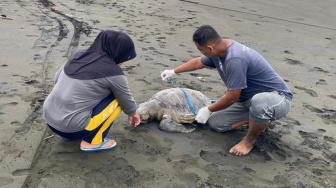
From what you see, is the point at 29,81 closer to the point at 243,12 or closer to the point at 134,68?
the point at 134,68

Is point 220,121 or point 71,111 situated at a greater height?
point 71,111

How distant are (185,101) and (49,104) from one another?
141 centimetres

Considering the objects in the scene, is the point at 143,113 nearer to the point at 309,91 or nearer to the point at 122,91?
the point at 122,91

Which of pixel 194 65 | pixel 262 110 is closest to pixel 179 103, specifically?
pixel 194 65

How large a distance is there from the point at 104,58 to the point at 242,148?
1.39 m

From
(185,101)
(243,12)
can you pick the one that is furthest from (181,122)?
(243,12)

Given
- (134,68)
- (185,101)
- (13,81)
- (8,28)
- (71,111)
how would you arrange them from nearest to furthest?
(71,111), (185,101), (13,81), (134,68), (8,28)

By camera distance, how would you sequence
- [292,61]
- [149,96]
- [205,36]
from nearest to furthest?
[205,36] < [149,96] < [292,61]

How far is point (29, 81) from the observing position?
4395mm

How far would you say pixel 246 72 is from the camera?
10.5ft

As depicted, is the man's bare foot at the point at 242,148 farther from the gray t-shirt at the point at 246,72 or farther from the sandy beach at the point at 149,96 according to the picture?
the gray t-shirt at the point at 246,72

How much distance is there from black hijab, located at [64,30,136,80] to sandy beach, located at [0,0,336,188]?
69 centimetres

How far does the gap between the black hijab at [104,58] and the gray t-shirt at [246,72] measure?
0.80 metres

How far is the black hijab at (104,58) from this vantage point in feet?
9.13
